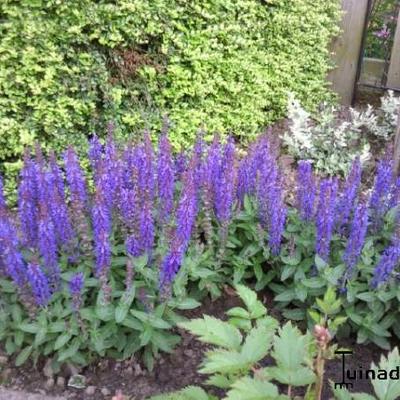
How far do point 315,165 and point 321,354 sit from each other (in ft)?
12.6

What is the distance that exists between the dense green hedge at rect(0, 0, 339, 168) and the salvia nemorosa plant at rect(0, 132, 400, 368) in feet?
3.66

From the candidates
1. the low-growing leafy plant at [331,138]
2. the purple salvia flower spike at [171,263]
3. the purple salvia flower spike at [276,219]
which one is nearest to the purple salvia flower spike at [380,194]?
the purple salvia flower spike at [276,219]

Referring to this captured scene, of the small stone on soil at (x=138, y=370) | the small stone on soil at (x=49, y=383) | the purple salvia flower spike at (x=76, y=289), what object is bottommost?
the small stone on soil at (x=49, y=383)

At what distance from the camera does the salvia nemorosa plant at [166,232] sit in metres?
2.44

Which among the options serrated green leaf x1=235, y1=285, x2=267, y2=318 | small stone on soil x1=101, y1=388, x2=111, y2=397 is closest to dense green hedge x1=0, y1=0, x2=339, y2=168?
small stone on soil x1=101, y1=388, x2=111, y2=397

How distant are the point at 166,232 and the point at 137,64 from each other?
2.10 meters

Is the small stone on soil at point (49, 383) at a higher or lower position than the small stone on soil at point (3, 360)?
lower

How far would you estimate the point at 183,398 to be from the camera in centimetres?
208

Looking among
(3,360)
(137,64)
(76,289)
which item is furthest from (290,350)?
(137,64)

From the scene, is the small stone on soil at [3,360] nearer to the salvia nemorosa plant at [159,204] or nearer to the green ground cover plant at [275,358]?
the salvia nemorosa plant at [159,204]

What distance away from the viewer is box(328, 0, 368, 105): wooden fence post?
6594mm

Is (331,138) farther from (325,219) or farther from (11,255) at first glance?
(11,255)

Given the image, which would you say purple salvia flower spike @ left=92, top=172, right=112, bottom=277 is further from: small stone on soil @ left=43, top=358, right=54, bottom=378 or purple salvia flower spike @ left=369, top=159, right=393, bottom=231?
purple salvia flower spike @ left=369, top=159, right=393, bottom=231

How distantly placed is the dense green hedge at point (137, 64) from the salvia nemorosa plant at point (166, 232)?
43.9 inches
